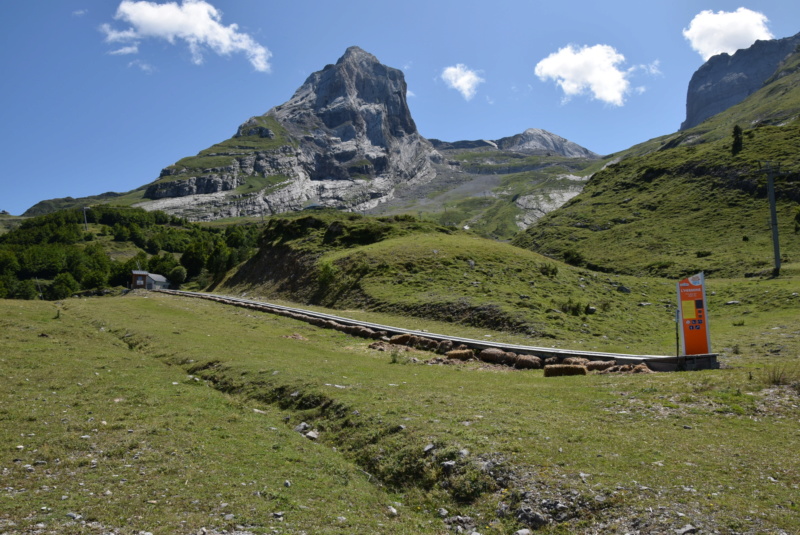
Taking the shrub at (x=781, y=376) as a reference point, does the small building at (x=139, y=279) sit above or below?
above

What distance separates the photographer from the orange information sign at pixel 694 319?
2288cm

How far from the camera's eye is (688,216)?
99312 millimetres

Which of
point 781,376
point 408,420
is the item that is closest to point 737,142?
point 781,376

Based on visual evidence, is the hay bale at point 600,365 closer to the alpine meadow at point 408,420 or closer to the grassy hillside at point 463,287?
the alpine meadow at point 408,420

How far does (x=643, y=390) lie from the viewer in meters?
17.3

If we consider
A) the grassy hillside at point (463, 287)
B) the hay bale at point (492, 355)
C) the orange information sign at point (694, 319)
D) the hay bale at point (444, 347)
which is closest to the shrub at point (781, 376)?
the orange information sign at point (694, 319)

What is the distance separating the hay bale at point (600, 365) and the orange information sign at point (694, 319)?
138 inches

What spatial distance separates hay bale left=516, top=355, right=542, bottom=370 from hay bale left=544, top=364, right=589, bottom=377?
2.80 meters

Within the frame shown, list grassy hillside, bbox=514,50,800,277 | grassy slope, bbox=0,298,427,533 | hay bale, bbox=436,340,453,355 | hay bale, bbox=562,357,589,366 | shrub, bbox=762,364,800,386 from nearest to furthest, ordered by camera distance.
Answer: grassy slope, bbox=0,298,427,533
shrub, bbox=762,364,800,386
hay bale, bbox=562,357,589,366
hay bale, bbox=436,340,453,355
grassy hillside, bbox=514,50,800,277

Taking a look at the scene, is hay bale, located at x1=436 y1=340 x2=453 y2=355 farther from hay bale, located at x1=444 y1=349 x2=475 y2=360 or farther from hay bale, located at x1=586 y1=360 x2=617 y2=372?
hay bale, located at x1=586 y1=360 x2=617 y2=372

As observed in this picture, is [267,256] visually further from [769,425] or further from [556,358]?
[769,425]

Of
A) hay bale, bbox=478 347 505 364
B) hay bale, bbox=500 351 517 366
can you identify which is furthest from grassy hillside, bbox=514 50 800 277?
hay bale, bbox=478 347 505 364

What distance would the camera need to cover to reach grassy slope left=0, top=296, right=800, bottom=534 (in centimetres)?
958

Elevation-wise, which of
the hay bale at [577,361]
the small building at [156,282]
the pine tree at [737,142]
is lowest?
the hay bale at [577,361]
